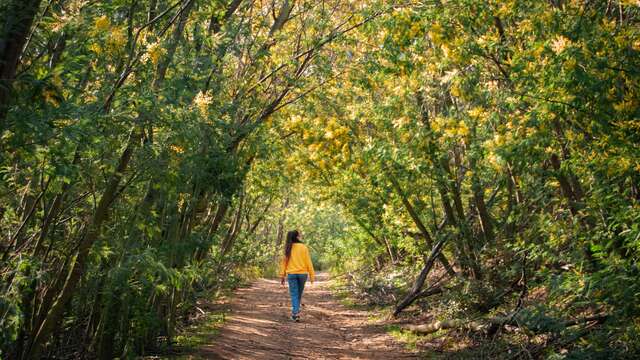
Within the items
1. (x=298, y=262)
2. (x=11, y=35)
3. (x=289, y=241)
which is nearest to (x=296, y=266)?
(x=298, y=262)

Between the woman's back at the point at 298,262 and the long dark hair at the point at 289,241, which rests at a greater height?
the long dark hair at the point at 289,241

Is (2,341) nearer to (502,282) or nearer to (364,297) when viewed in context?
(502,282)

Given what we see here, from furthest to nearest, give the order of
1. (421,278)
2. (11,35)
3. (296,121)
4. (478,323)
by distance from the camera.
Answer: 1. (421,278)
2. (296,121)
3. (478,323)
4. (11,35)

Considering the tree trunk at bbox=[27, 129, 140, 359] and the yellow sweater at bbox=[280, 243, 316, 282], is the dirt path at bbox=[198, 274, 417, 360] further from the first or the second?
the tree trunk at bbox=[27, 129, 140, 359]

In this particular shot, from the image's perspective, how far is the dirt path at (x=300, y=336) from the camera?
8727 mm

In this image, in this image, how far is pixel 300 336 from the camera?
34.8 feet

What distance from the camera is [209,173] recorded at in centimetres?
712

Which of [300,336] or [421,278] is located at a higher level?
[421,278]

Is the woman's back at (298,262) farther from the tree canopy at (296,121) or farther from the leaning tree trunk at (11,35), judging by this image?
the leaning tree trunk at (11,35)

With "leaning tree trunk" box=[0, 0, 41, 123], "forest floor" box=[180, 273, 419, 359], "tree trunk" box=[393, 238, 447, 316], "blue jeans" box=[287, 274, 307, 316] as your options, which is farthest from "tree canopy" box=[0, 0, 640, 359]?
"blue jeans" box=[287, 274, 307, 316]

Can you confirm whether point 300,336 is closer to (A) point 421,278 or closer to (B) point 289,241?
(B) point 289,241

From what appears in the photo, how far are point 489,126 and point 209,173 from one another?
3.74m

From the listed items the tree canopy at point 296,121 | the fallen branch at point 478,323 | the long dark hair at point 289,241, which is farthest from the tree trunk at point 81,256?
the long dark hair at point 289,241

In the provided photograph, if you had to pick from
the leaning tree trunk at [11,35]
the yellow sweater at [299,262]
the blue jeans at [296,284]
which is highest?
the leaning tree trunk at [11,35]
